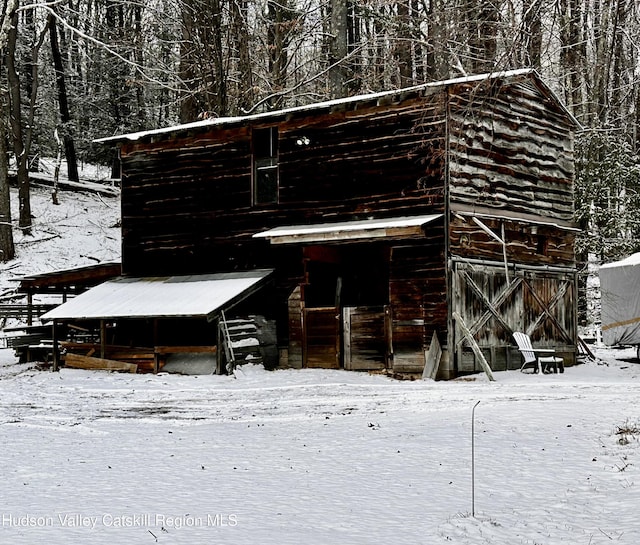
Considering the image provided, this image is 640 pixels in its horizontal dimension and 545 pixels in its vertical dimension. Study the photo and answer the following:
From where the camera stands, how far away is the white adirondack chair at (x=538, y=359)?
1933 centimetres

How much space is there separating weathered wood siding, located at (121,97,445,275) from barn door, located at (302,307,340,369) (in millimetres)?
1902

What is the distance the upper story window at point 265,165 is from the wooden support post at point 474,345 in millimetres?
5868

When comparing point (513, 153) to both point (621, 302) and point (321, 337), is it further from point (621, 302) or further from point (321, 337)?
point (621, 302)

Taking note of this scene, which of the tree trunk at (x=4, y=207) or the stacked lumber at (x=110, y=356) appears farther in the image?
the tree trunk at (x=4, y=207)

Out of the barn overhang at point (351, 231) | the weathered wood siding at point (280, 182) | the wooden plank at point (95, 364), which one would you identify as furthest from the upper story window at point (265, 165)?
the wooden plank at point (95, 364)

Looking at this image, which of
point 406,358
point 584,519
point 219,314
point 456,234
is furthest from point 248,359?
point 584,519

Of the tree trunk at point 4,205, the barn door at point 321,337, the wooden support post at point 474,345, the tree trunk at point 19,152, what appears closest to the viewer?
the wooden support post at point 474,345

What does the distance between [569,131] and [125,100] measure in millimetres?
Answer: 26140

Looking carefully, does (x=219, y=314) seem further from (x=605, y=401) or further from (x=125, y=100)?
(x=125, y=100)

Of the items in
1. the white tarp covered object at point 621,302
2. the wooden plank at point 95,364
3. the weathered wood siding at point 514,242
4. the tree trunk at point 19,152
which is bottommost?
the wooden plank at point 95,364

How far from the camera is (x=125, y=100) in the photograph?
1713 inches

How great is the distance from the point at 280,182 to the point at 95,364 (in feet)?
20.7

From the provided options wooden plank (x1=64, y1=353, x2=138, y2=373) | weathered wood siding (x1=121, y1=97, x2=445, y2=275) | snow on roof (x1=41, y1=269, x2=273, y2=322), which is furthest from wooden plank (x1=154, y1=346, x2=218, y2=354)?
weathered wood siding (x1=121, y1=97, x2=445, y2=275)

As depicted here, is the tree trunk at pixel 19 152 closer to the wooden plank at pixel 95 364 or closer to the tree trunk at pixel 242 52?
the tree trunk at pixel 242 52
